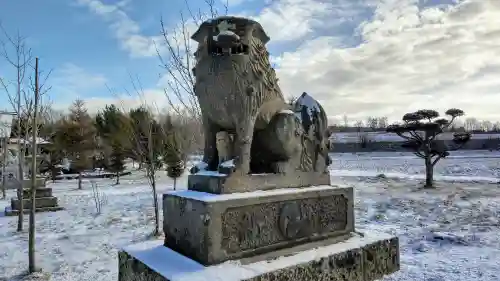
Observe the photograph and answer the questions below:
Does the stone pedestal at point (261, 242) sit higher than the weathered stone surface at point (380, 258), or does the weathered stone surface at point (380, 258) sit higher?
the stone pedestal at point (261, 242)

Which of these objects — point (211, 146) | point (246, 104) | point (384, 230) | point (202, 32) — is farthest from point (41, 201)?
point (246, 104)

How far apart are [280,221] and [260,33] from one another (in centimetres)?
170

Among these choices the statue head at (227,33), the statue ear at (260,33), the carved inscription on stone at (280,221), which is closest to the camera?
the carved inscription on stone at (280,221)

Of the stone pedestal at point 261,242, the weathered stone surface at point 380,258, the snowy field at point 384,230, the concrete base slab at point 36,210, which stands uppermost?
the stone pedestal at point 261,242

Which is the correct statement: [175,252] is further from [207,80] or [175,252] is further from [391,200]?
[391,200]

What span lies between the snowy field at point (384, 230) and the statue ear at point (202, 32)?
8.87 feet

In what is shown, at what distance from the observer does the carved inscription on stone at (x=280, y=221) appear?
2.59m

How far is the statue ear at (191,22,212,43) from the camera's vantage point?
2.80 meters

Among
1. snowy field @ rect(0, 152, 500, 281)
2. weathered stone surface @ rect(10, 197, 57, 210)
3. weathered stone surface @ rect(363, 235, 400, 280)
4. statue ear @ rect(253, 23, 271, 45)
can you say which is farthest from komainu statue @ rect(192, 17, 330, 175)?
weathered stone surface @ rect(10, 197, 57, 210)

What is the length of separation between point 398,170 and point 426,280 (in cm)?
1919

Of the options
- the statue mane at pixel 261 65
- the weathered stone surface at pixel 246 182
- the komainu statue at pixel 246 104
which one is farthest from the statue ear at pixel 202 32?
the weathered stone surface at pixel 246 182

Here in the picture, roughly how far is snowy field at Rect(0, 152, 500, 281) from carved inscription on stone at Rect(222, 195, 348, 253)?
75cm

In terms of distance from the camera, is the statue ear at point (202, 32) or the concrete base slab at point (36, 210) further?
the concrete base slab at point (36, 210)

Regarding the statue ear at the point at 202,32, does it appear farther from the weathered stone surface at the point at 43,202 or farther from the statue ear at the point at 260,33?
the weathered stone surface at the point at 43,202
